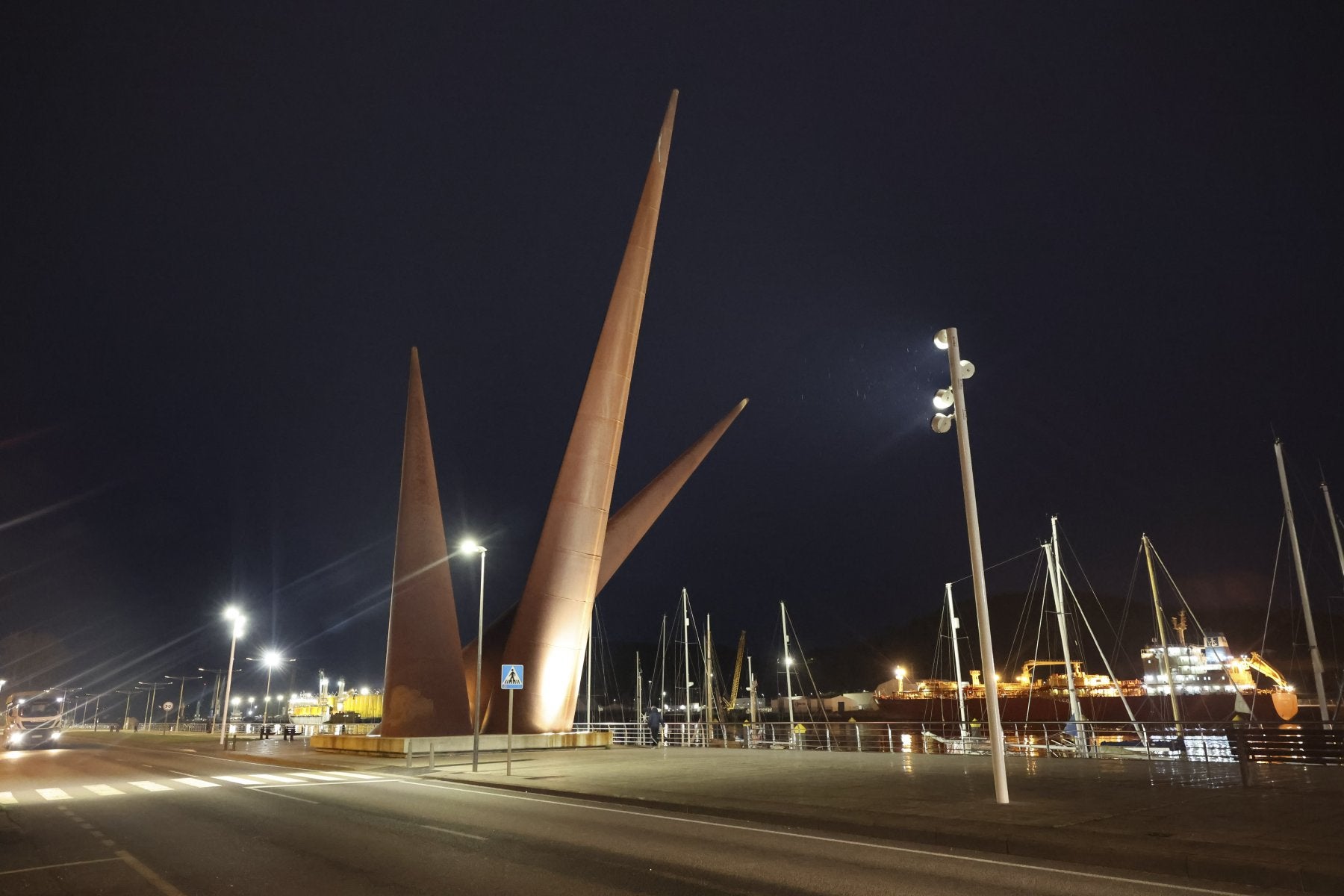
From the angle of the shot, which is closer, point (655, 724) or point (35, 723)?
point (655, 724)

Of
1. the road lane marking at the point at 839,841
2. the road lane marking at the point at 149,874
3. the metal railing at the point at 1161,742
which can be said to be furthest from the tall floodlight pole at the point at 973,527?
the road lane marking at the point at 149,874

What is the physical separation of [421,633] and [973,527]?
18.2 metres

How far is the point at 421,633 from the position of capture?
2506 centimetres

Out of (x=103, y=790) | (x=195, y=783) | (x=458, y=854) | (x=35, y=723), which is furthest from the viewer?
(x=35, y=723)

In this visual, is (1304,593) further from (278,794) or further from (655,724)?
(278,794)

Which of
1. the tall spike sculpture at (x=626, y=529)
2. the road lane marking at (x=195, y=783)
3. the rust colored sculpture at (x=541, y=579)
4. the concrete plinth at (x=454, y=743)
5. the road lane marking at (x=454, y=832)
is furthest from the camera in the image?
the tall spike sculpture at (x=626, y=529)

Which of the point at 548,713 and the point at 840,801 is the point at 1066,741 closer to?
the point at 548,713

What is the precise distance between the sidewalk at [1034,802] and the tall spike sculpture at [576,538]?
4.88 meters

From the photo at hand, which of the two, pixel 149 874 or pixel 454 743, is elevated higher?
pixel 149 874

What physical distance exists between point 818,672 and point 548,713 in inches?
5838

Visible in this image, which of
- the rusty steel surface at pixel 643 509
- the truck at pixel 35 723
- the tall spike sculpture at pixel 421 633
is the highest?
the rusty steel surface at pixel 643 509

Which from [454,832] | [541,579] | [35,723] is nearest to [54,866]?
[454,832]

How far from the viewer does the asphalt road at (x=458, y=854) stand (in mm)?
7117

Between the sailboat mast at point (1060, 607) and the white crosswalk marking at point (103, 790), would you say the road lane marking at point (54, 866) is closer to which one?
the white crosswalk marking at point (103, 790)
